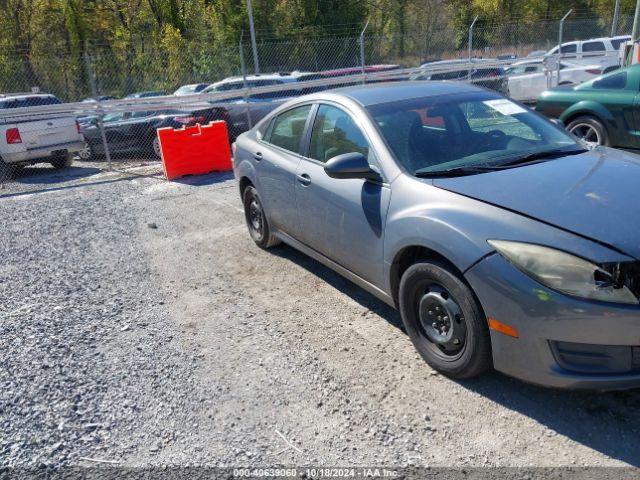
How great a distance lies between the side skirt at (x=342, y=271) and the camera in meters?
3.57

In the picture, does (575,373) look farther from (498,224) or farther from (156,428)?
(156,428)

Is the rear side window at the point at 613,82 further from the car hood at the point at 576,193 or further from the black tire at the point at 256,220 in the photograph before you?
the black tire at the point at 256,220

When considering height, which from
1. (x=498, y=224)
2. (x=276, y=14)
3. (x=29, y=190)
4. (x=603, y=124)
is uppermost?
(x=276, y=14)

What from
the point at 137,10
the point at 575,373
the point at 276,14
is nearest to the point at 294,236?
the point at 575,373

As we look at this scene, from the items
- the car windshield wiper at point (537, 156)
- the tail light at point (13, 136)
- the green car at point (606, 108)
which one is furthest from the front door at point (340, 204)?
the tail light at point (13, 136)

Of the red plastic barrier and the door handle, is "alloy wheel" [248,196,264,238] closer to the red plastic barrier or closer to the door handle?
the door handle

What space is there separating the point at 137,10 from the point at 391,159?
36.0 meters

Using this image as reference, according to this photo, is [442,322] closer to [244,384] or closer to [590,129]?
[244,384]

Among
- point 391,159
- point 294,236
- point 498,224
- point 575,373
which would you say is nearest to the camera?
point 575,373

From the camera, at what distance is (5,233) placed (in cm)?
710

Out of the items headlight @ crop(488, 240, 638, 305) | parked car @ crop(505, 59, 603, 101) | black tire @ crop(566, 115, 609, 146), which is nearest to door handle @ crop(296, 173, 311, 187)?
headlight @ crop(488, 240, 638, 305)

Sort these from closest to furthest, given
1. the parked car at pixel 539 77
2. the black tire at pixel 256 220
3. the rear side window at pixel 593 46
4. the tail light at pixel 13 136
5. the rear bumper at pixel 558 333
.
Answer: the rear bumper at pixel 558 333, the black tire at pixel 256 220, the tail light at pixel 13 136, the parked car at pixel 539 77, the rear side window at pixel 593 46

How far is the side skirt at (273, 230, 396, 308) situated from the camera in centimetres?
357

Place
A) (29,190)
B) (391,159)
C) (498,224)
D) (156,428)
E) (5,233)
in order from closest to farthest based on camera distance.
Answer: (498,224)
(156,428)
(391,159)
(5,233)
(29,190)
